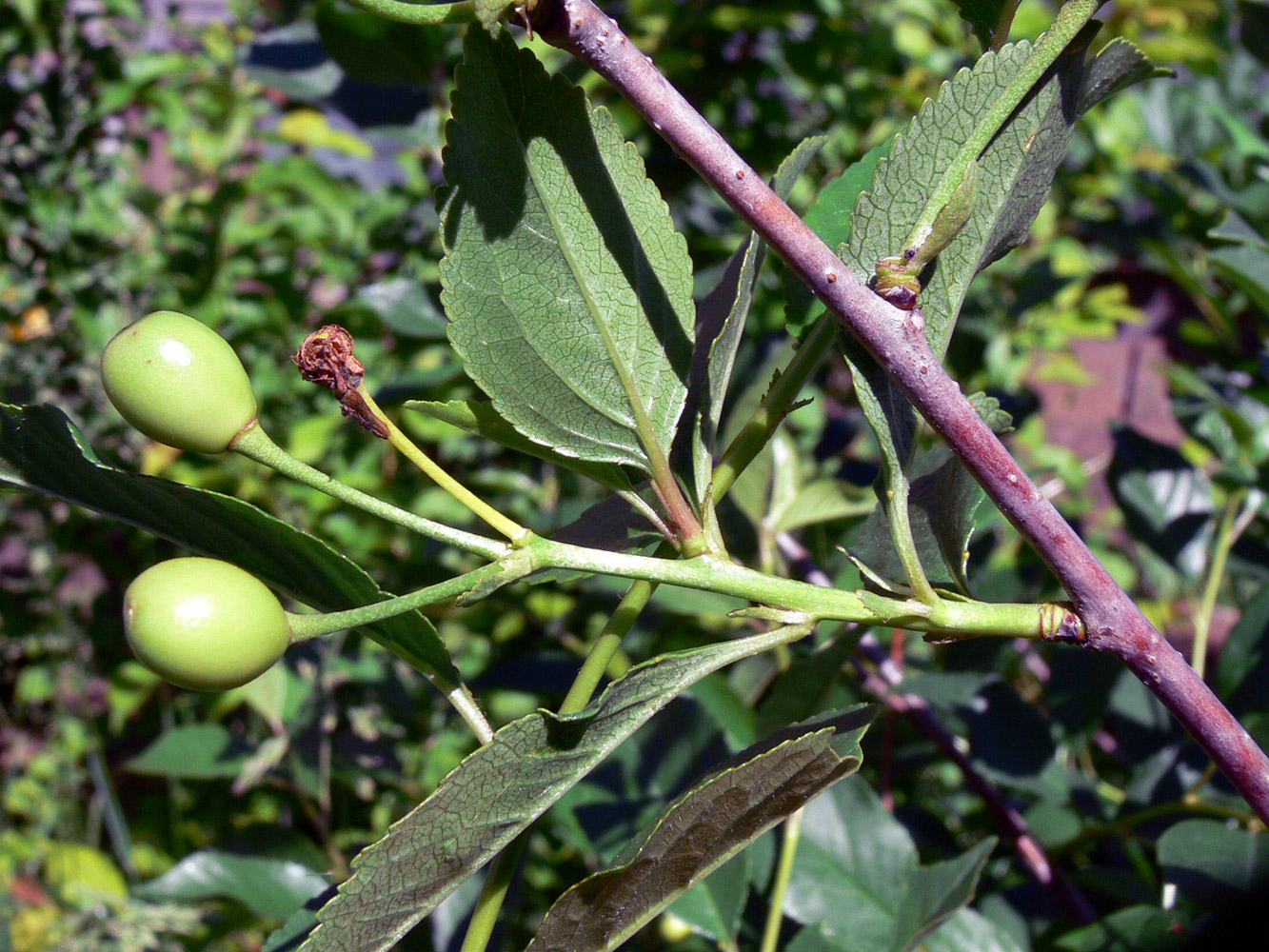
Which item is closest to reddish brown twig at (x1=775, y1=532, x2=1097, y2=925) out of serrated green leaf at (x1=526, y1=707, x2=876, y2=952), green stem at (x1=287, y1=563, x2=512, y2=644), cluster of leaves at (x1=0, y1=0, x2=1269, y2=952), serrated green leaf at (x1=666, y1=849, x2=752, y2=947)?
cluster of leaves at (x1=0, y1=0, x2=1269, y2=952)

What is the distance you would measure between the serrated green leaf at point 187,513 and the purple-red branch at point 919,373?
246 millimetres

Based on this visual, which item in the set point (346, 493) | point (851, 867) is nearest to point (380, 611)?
point (346, 493)

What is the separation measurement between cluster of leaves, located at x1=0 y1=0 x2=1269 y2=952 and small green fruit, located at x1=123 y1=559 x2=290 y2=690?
0.38ft

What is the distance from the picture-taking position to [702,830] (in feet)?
1.51

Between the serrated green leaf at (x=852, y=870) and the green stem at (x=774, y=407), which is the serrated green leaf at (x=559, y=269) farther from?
the serrated green leaf at (x=852, y=870)

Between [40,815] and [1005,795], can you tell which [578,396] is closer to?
[1005,795]

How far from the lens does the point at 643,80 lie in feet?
1.36

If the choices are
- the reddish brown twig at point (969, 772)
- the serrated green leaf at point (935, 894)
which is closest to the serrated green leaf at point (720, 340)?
the serrated green leaf at point (935, 894)

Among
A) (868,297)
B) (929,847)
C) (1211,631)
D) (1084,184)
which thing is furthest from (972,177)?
(1211,631)

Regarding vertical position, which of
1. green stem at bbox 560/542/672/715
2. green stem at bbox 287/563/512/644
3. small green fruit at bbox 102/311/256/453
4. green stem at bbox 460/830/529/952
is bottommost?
green stem at bbox 460/830/529/952

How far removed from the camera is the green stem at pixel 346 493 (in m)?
0.42

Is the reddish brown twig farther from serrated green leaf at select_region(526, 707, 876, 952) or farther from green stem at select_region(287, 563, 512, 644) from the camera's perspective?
green stem at select_region(287, 563, 512, 644)

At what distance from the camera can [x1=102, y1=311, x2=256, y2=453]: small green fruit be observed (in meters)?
0.41

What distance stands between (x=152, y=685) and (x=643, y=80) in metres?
2.02
